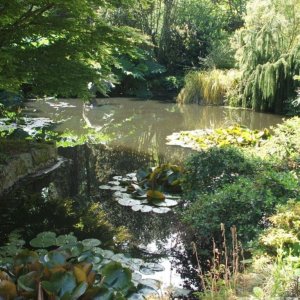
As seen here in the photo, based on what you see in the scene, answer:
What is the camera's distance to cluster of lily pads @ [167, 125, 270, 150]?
9781mm

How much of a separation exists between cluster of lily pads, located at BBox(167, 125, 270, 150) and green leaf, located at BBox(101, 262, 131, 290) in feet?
20.6

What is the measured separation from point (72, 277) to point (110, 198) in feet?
11.3

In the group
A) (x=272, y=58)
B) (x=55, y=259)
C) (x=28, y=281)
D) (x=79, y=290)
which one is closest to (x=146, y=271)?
(x=55, y=259)

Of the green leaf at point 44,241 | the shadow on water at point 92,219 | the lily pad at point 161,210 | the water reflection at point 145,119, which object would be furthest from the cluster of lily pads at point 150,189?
the water reflection at point 145,119

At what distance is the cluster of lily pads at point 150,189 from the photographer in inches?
240

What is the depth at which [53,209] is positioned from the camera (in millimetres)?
6082

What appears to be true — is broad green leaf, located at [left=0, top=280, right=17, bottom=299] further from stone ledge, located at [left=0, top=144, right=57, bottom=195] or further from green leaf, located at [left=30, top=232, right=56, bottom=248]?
stone ledge, located at [left=0, top=144, right=57, bottom=195]

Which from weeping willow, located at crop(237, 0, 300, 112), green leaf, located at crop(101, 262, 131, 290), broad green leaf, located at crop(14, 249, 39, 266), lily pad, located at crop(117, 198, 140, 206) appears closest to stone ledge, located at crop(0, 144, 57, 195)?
lily pad, located at crop(117, 198, 140, 206)

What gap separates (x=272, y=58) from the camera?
15.1 meters

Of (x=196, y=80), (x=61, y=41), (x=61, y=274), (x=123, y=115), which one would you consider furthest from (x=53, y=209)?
(x=196, y=80)

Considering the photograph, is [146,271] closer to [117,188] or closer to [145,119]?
[117,188]

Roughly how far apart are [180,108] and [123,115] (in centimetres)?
255

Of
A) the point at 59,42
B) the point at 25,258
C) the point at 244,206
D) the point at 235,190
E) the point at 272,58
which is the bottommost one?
the point at 25,258

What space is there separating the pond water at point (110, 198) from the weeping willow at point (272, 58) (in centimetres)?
126
